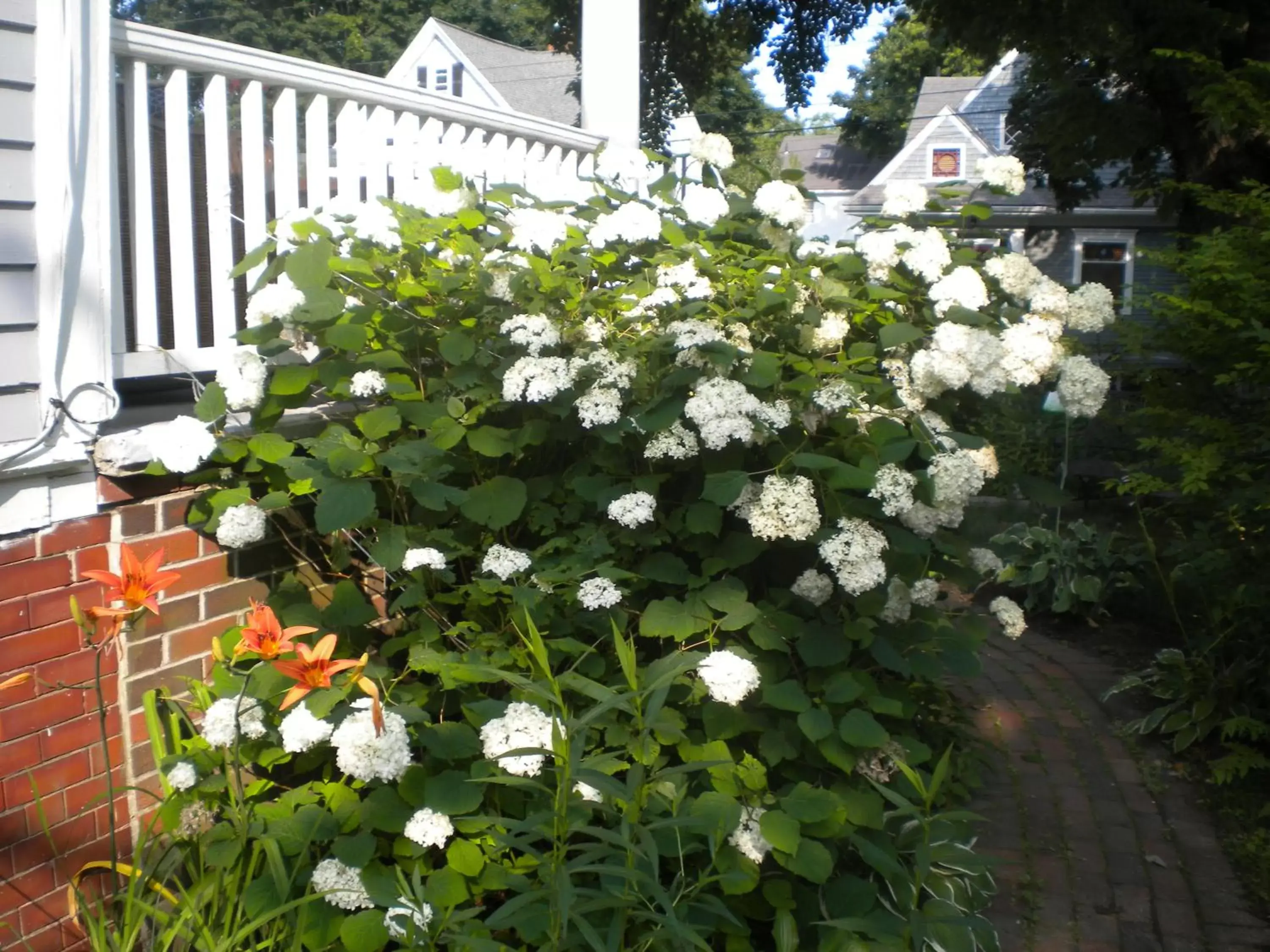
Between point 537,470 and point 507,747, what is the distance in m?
0.93

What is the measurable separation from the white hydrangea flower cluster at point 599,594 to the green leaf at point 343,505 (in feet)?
1.64

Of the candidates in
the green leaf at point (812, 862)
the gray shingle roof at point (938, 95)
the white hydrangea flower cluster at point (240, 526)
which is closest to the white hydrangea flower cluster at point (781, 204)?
the white hydrangea flower cluster at point (240, 526)

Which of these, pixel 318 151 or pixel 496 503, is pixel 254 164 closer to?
pixel 318 151

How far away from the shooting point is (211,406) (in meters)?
2.73

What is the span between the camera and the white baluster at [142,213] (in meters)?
3.03

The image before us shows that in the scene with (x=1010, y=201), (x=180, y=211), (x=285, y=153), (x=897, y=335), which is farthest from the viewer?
(x=1010, y=201)

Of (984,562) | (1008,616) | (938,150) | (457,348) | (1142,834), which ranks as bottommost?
(1142,834)

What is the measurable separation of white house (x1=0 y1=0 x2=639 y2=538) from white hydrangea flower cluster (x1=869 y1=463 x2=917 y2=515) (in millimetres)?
1748

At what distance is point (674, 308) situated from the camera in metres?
2.93

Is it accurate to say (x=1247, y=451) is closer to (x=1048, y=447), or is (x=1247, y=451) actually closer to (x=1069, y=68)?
(x=1048, y=447)

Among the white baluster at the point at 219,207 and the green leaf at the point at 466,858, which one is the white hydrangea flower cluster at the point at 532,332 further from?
the green leaf at the point at 466,858

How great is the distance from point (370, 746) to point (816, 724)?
3.18 ft

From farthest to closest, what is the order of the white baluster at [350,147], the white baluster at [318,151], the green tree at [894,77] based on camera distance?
the green tree at [894,77]
the white baluster at [350,147]
the white baluster at [318,151]

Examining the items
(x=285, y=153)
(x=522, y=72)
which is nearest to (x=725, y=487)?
(x=285, y=153)
